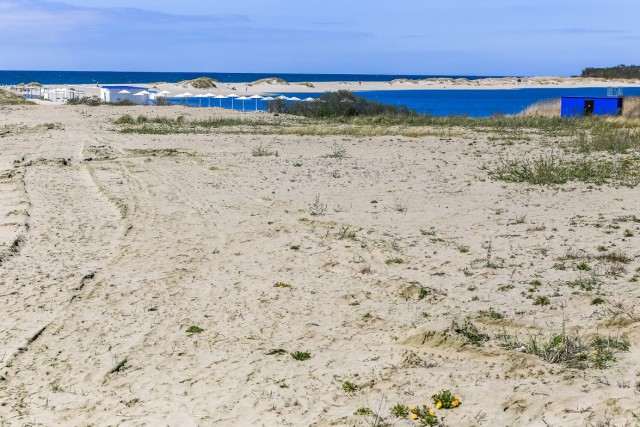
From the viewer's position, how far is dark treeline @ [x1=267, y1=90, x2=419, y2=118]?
35938 mm

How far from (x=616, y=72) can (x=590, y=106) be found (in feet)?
311

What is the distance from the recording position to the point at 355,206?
12.0m

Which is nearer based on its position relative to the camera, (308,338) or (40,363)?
(40,363)

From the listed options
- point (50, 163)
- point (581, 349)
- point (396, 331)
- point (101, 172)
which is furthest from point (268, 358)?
point (50, 163)

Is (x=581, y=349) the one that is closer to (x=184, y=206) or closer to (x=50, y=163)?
(x=184, y=206)

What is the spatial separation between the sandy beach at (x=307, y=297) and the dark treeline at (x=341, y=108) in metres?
21.1

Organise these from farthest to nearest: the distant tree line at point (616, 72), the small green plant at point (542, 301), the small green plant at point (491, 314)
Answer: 1. the distant tree line at point (616, 72)
2. the small green plant at point (542, 301)
3. the small green plant at point (491, 314)

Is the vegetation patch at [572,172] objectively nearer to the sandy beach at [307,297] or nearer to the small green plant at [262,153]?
the sandy beach at [307,297]

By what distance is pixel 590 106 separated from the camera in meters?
31.7

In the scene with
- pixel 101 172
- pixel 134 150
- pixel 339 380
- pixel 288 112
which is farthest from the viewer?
pixel 288 112

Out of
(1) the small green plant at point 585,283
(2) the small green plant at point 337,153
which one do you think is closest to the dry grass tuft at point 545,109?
(2) the small green plant at point 337,153

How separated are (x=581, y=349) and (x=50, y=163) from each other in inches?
518

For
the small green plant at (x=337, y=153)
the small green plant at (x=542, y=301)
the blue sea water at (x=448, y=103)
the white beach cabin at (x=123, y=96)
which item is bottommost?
the small green plant at (x=542, y=301)

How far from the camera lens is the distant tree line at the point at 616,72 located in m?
116
